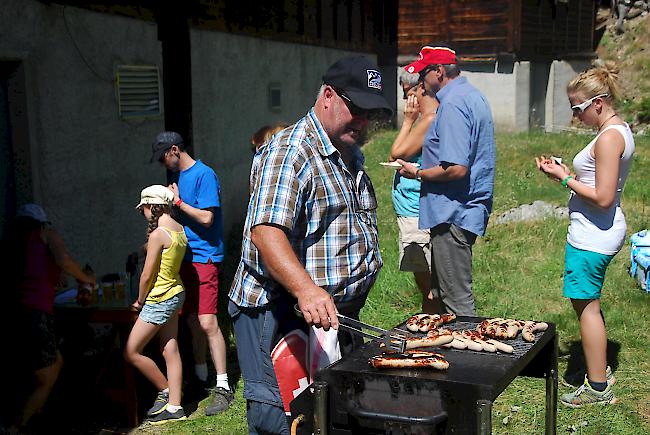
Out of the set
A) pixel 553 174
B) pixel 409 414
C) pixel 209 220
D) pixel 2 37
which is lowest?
pixel 409 414

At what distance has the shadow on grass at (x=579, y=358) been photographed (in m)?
5.67

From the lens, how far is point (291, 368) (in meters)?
3.46

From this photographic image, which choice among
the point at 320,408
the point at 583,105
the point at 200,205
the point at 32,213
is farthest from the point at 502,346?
the point at 32,213

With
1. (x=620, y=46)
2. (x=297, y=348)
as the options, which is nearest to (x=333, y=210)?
(x=297, y=348)

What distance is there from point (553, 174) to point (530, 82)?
1719 cm

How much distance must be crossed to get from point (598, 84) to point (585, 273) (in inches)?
43.6

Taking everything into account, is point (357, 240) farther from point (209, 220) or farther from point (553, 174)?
point (209, 220)

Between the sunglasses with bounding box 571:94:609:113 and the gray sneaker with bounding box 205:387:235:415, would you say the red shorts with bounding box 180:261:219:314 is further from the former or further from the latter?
the sunglasses with bounding box 571:94:609:113

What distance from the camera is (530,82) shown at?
21141 mm

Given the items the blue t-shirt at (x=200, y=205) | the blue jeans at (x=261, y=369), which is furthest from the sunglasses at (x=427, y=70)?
the blue jeans at (x=261, y=369)

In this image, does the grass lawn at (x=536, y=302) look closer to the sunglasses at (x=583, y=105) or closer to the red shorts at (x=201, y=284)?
the red shorts at (x=201, y=284)

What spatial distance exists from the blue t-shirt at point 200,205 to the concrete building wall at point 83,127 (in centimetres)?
155

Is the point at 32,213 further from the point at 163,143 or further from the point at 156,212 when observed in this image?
the point at 163,143

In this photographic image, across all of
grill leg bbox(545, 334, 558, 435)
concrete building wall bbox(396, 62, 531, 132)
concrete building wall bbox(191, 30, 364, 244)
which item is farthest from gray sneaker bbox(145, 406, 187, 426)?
concrete building wall bbox(396, 62, 531, 132)
